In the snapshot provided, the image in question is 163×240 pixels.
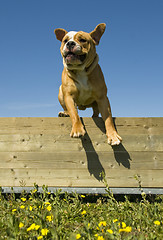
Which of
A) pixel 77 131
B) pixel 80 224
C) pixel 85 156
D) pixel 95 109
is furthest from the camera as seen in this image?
pixel 95 109

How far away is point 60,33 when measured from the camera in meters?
3.21

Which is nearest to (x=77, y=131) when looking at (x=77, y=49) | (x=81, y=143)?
(x=81, y=143)

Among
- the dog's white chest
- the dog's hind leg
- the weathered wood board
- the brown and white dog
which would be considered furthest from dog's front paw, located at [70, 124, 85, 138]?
the dog's hind leg

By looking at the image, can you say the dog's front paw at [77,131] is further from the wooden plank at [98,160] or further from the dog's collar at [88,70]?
the dog's collar at [88,70]

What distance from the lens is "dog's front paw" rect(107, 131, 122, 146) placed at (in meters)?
2.91

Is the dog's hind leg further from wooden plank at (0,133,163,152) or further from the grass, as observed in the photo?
the grass

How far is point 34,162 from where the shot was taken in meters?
3.18

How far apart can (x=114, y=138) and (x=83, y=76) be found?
Answer: 0.87 meters

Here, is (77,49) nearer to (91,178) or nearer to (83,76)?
(83,76)

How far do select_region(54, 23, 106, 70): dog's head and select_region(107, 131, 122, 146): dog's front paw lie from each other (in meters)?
0.88

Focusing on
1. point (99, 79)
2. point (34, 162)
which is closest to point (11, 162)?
point (34, 162)

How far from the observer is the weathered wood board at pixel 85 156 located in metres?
3.13

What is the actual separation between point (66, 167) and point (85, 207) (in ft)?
1.87

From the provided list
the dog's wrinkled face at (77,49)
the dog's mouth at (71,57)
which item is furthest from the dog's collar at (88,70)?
the dog's mouth at (71,57)
